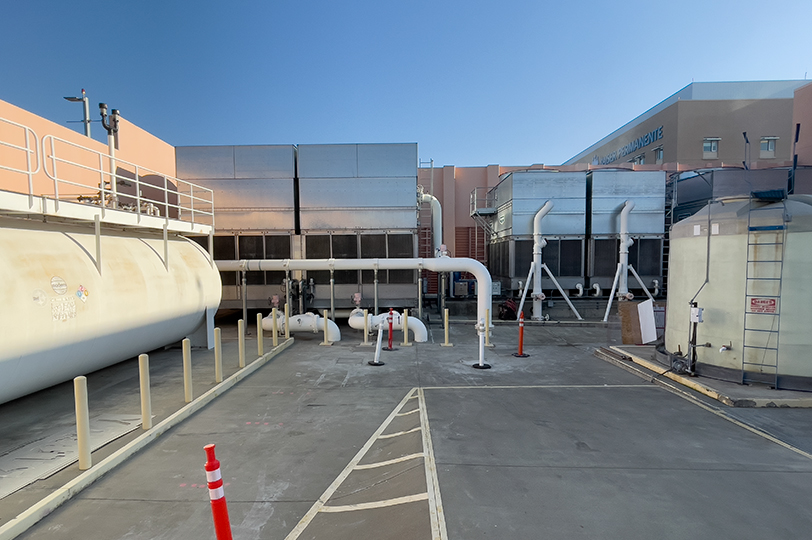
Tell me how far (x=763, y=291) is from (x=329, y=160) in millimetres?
14509

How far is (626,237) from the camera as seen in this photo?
1688 cm

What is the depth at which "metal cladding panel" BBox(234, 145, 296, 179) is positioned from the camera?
1639 cm

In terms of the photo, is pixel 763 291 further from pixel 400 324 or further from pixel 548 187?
pixel 548 187

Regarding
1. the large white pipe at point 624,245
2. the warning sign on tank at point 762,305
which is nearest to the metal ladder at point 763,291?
the warning sign on tank at point 762,305

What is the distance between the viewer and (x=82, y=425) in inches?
186

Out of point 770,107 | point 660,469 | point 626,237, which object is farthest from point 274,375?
point 770,107

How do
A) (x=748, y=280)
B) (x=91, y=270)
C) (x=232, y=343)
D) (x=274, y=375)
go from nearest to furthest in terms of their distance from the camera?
(x=91, y=270) → (x=748, y=280) → (x=274, y=375) → (x=232, y=343)

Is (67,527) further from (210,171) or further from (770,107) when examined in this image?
(770,107)

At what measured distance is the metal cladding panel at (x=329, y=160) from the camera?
16.4 m

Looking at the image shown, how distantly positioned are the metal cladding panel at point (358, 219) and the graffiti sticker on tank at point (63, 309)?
34.1 ft

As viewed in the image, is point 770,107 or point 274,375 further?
point 770,107

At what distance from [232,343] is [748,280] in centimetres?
1366

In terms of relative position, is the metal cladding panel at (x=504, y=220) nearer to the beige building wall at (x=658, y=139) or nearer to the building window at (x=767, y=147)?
the beige building wall at (x=658, y=139)

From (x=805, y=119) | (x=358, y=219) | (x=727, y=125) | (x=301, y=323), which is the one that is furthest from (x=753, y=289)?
(x=727, y=125)
